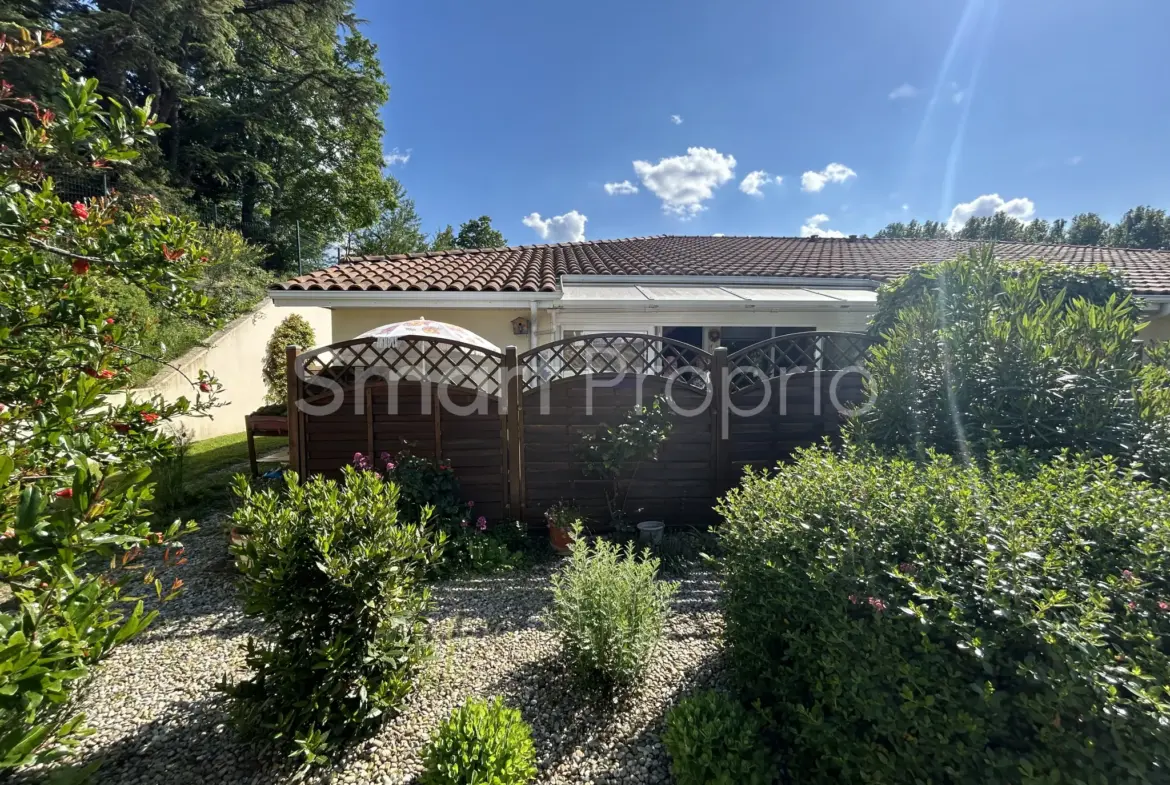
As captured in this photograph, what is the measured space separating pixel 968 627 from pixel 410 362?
A: 1070cm

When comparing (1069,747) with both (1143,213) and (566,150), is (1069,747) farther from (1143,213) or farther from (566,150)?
(1143,213)

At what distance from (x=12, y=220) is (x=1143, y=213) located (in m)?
110

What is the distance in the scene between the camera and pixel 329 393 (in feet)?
34.4

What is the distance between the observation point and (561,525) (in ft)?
32.2

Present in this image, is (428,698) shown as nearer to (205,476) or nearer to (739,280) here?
(205,476)

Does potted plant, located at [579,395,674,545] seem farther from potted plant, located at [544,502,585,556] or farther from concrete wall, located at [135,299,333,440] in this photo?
concrete wall, located at [135,299,333,440]

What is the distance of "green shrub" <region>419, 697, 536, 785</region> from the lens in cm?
404

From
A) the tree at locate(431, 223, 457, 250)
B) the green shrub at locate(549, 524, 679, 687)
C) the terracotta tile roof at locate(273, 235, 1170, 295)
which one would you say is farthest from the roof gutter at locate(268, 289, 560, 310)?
the tree at locate(431, 223, 457, 250)

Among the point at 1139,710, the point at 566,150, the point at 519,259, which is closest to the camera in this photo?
the point at 1139,710

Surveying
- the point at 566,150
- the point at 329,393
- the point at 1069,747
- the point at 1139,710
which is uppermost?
the point at 566,150

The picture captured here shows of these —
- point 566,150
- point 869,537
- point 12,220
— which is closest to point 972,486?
point 869,537

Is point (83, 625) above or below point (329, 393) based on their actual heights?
below

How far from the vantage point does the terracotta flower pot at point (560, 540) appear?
9.78 meters

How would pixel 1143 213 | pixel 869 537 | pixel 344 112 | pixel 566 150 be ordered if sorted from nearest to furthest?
pixel 869 537, pixel 566 150, pixel 344 112, pixel 1143 213
